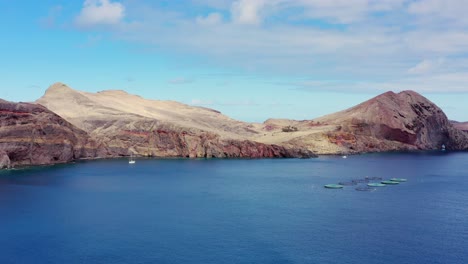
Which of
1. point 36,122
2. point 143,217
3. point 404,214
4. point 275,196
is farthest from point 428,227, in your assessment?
point 36,122

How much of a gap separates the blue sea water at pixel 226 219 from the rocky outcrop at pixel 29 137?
54.5 ft

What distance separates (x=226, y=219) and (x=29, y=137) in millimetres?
111032

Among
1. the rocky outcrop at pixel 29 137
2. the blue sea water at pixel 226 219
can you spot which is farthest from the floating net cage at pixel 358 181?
the rocky outcrop at pixel 29 137

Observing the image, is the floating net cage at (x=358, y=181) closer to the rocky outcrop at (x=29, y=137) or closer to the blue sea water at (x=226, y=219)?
the blue sea water at (x=226, y=219)

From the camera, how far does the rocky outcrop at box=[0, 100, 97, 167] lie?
176 m

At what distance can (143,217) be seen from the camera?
100438 mm

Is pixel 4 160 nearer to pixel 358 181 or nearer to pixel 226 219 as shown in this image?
pixel 226 219

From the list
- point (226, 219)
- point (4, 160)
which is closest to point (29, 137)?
point (4, 160)

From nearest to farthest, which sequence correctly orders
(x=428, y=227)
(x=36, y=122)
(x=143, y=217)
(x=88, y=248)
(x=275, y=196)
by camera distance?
(x=88, y=248)
(x=428, y=227)
(x=143, y=217)
(x=275, y=196)
(x=36, y=122)

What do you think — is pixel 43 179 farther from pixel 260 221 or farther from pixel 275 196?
pixel 260 221

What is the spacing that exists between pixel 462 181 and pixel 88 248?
119 m

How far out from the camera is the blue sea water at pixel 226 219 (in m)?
76.0

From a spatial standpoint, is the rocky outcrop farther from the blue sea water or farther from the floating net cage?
the floating net cage

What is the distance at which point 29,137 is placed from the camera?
182m
